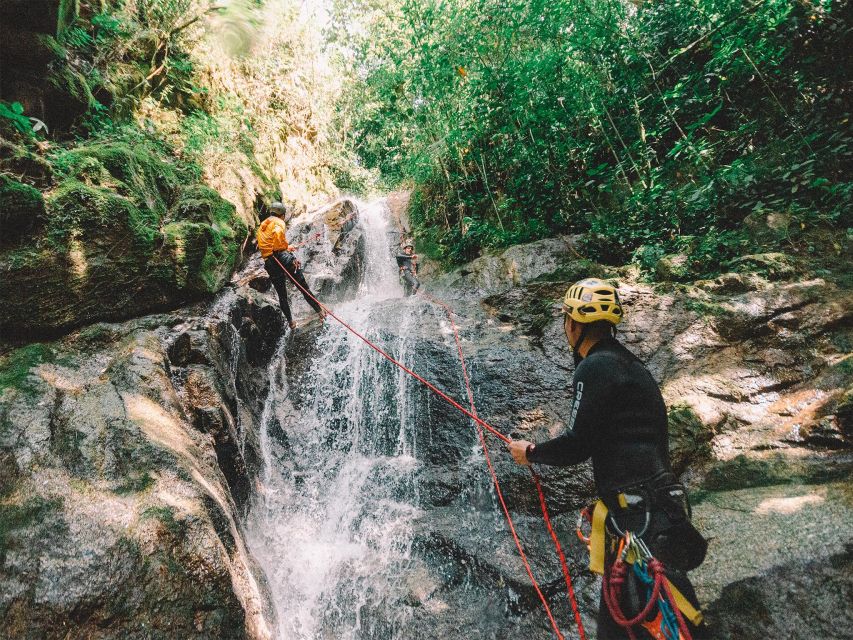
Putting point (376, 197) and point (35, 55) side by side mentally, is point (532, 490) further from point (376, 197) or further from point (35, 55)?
point (376, 197)

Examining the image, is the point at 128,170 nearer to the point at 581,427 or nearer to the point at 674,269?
the point at 581,427

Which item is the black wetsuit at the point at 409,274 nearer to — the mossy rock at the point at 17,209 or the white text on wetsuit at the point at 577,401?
the mossy rock at the point at 17,209

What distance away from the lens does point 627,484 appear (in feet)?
6.47

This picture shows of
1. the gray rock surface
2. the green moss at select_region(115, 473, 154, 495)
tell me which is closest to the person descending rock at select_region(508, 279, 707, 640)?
the gray rock surface

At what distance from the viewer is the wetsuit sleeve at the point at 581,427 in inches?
80.5

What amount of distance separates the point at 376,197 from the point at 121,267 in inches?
754

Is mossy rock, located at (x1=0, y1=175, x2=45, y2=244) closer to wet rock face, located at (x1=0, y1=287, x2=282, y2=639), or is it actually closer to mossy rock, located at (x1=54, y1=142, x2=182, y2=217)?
mossy rock, located at (x1=54, y1=142, x2=182, y2=217)

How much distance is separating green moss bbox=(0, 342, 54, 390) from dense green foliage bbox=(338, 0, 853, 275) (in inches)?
305

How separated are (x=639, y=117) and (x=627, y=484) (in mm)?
7848

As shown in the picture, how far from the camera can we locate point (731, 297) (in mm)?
5125

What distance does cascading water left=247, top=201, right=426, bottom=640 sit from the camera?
13.1 ft

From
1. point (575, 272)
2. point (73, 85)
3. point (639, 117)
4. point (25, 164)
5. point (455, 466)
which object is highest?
point (73, 85)

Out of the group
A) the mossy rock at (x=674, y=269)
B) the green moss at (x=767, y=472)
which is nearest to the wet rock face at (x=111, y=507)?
the green moss at (x=767, y=472)

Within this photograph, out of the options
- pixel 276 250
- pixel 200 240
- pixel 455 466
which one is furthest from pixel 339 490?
pixel 276 250
